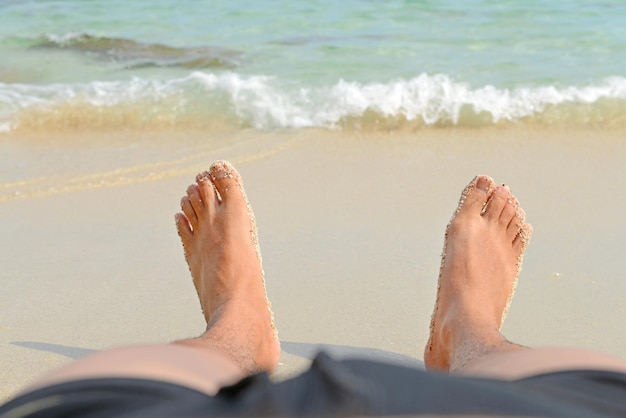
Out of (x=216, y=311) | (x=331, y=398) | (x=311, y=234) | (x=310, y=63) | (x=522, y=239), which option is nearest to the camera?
(x=331, y=398)

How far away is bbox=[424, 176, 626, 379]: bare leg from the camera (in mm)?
1144

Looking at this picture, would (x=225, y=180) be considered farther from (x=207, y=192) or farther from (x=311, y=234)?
(x=311, y=234)

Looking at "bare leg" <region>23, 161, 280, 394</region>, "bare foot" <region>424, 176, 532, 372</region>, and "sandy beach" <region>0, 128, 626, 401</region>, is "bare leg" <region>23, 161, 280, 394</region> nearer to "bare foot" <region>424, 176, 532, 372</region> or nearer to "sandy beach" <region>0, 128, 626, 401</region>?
"sandy beach" <region>0, 128, 626, 401</region>

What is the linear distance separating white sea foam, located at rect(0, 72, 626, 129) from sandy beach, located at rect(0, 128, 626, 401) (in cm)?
17

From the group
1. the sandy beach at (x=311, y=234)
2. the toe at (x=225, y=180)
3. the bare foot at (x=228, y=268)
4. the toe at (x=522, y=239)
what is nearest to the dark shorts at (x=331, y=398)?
the bare foot at (x=228, y=268)

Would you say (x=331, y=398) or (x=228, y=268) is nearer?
(x=331, y=398)

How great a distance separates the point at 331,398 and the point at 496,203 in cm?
163

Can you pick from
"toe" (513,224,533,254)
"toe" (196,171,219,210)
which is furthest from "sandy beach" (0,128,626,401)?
"toe" (196,171,219,210)

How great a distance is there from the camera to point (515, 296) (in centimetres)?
226

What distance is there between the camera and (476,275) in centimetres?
206

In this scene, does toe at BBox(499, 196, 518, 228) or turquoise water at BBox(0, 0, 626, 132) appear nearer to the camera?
toe at BBox(499, 196, 518, 228)

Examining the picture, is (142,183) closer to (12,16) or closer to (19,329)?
(19,329)

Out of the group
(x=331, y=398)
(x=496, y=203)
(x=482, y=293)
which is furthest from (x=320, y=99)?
(x=331, y=398)

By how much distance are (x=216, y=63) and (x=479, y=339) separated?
148 inches
